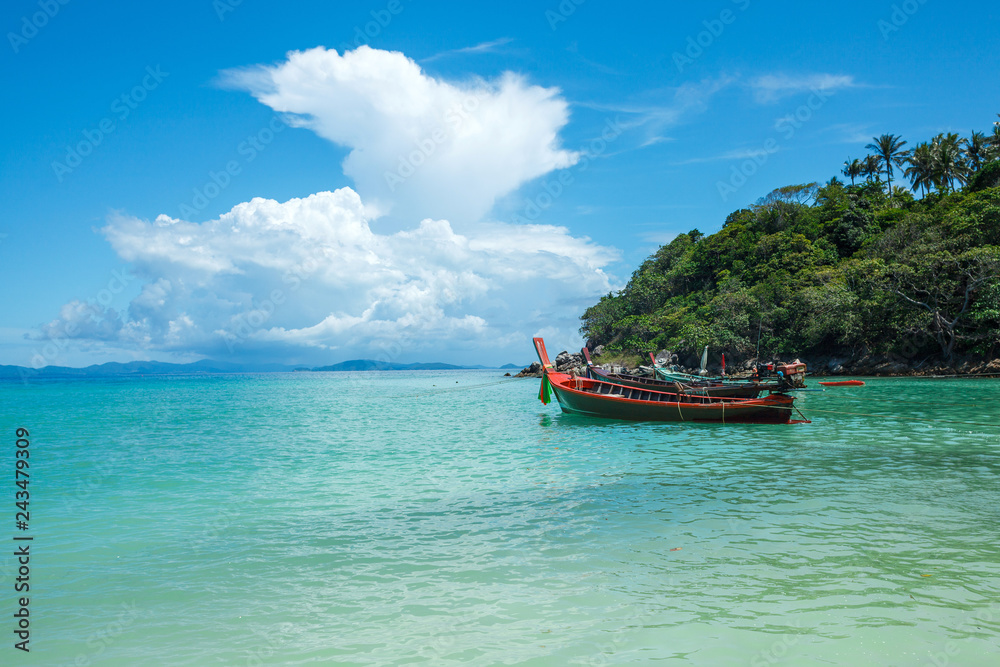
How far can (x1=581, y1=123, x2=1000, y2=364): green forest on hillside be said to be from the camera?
129 ft

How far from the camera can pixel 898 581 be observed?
600 cm

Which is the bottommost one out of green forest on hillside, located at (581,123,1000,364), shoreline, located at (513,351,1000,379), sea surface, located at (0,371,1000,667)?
sea surface, located at (0,371,1000,667)

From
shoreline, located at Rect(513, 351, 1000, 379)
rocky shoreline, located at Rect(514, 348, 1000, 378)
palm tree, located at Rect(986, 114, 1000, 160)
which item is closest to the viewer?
shoreline, located at Rect(513, 351, 1000, 379)

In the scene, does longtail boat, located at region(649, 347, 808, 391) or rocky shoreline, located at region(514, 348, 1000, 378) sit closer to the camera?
longtail boat, located at region(649, 347, 808, 391)

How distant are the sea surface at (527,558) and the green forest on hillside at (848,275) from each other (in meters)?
31.1

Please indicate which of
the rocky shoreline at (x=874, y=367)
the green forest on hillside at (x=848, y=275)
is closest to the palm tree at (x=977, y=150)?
the green forest on hillside at (x=848, y=275)

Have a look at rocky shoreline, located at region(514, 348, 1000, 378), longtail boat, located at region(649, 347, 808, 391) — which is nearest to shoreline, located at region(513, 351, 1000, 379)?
rocky shoreline, located at region(514, 348, 1000, 378)

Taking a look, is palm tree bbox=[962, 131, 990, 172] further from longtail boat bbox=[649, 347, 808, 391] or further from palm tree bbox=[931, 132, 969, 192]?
longtail boat bbox=[649, 347, 808, 391]

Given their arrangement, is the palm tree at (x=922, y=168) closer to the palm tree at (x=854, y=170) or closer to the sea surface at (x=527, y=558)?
the palm tree at (x=854, y=170)

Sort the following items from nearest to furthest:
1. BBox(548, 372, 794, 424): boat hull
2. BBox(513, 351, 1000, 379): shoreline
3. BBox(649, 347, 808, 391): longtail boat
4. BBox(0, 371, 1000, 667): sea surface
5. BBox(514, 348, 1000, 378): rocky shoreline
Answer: BBox(0, 371, 1000, 667): sea surface
BBox(548, 372, 794, 424): boat hull
BBox(649, 347, 808, 391): longtail boat
BBox(513, 351, 1000, 379): shoreline
BBox(514, 348, 1000, 378): rocky shoreline

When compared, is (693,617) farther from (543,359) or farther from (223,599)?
(543,359)

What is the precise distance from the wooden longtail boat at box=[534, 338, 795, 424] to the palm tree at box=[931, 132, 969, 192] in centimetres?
5834

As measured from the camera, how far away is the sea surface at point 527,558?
5.00 meters

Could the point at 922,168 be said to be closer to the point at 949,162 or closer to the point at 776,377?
the point at 949,162
